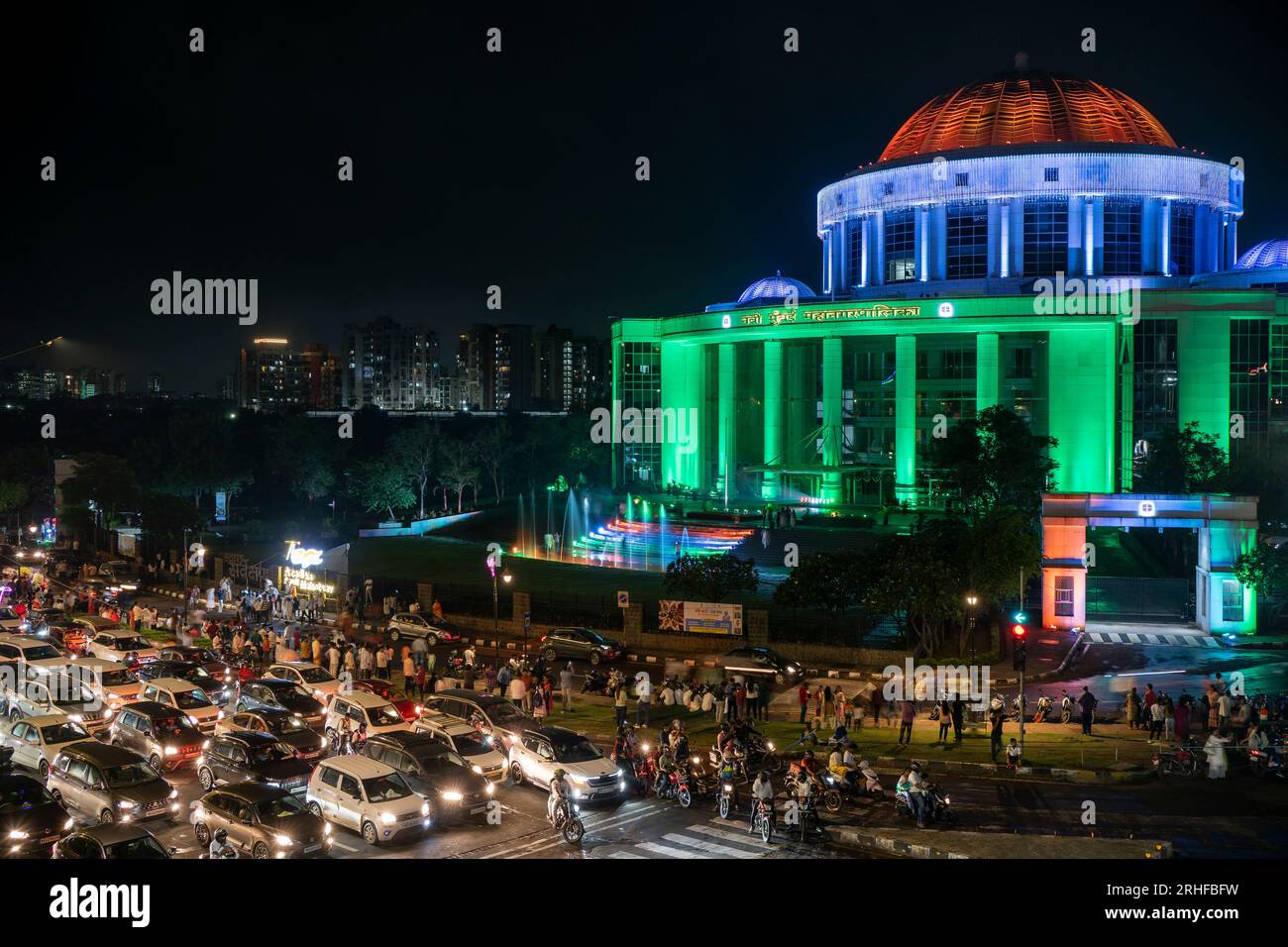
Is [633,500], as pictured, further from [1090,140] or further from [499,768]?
[499,768]

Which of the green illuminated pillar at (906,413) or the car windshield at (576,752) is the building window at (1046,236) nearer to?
the green illuminated pillar at (906,413)

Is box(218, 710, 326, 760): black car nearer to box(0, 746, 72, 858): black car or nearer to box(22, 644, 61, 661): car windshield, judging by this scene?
box(0, 746, 72, 858): black car

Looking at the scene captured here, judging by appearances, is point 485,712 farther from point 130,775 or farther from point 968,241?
point 968,241

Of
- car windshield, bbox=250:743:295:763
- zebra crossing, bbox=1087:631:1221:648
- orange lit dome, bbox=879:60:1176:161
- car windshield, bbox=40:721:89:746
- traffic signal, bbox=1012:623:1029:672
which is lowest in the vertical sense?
zebra crossing, bbox=1087:631:1221:648

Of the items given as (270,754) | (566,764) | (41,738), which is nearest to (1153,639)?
(566,764)

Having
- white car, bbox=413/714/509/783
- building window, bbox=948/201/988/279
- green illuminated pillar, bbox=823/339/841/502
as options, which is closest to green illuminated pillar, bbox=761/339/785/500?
green illuminated pillar, bbox=823/339/841/502

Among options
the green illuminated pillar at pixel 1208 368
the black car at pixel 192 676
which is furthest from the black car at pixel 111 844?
the green illuminated pillar at pixel 1208 368
